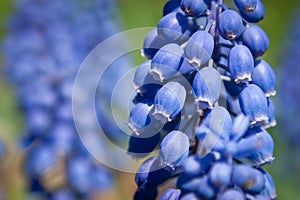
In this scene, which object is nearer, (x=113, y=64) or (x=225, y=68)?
(x=225, y=68)

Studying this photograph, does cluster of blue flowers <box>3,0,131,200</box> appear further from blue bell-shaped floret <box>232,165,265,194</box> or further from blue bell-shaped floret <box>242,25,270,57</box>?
blue bell-shaped floret <box>232,165,265,194</box>

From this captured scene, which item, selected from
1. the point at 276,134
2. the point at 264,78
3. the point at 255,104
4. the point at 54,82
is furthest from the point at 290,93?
the point at 255,104

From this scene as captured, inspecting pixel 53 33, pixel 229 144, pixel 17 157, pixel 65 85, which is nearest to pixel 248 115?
pixel 229 144

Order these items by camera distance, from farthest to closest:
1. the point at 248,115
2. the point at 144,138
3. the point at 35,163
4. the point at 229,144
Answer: the point at 35,163 → the point at 144,138 → the point at 248,115 → the point at 229,144

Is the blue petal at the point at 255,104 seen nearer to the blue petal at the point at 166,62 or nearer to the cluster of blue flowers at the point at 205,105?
the cluster of blue flowers at the point at 205,105

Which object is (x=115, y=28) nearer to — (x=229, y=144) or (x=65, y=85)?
(x=65, y=85)
